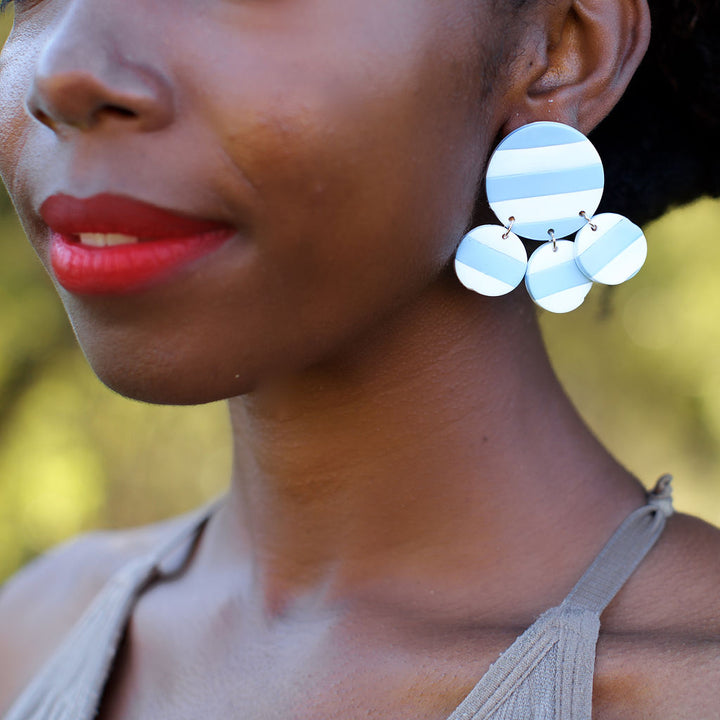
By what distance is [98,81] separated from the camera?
1191 millimetres

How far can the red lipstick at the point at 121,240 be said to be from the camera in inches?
48.8

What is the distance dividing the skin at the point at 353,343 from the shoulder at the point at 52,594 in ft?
1.56

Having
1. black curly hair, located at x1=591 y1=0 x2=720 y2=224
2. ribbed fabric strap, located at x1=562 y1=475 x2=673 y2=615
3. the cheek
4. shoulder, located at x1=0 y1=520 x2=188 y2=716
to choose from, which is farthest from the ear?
shoulder, located at x1=0 y1=520 x2=188 y2=716

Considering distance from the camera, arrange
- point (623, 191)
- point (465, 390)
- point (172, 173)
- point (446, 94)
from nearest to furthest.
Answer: point (172, 173) < point (446, 94) < point (465, 390) < point (623, 191)

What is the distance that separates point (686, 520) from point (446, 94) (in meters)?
0.79

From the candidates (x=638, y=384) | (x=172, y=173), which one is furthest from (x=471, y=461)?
(x=638, y=384)

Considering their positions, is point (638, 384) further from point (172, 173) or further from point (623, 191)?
point (172, 173)

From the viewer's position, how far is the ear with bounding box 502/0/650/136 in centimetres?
143

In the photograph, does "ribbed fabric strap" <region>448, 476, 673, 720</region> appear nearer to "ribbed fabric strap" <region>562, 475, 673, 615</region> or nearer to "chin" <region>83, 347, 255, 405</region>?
"ribbed fabric strap" <region>562, 475, 673, 615</region>

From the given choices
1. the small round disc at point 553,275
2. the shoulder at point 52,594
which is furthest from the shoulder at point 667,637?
the shoulder at point 52,594

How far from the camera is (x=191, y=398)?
1.35 meters

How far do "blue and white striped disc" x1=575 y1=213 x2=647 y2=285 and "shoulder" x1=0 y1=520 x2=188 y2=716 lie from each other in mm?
1306

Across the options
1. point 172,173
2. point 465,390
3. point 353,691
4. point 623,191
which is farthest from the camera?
point 623,191

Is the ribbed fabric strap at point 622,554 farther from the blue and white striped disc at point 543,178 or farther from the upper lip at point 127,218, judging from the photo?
the upper lip at point 127,218
